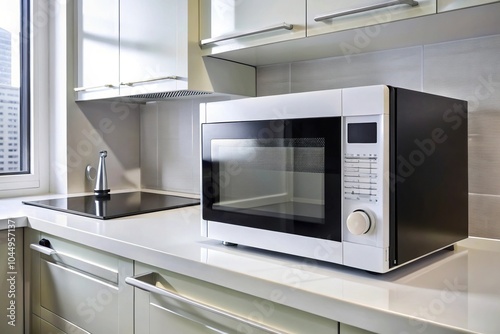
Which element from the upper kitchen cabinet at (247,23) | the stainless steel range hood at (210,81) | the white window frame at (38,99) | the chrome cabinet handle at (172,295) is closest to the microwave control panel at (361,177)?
the chrome cabinet handle at (172,295)

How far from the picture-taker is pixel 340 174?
825 mm

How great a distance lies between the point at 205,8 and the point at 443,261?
3.39ft

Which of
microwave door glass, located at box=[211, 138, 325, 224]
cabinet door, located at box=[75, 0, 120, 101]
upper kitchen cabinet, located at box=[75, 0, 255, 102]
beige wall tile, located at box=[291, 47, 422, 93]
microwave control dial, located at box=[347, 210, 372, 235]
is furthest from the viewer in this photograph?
cabinet door, located at box=[75, 0, 120, 101]

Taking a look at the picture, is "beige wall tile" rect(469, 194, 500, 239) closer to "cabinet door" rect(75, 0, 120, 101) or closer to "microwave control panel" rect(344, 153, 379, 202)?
"microwave control panel" rect(344, 153, 379, 202)

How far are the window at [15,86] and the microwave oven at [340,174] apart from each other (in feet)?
4.30

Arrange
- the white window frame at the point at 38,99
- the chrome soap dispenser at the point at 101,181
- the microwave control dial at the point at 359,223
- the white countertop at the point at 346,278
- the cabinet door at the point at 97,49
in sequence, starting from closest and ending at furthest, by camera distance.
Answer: the white countertop at the point at 346,278 → the microwave control dial at the point at 359,223 → the cabinet door at the point at 97,49 → the chrome soap dispenser at the point at 101,181 → the white window frame at the point at 38,99

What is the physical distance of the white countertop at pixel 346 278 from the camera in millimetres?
637

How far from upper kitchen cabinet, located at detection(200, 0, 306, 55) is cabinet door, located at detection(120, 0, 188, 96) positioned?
0.26 feet

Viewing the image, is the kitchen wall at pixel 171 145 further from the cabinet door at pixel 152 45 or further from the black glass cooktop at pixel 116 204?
the cabinet door at pixel 152 45

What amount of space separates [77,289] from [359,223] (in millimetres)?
934

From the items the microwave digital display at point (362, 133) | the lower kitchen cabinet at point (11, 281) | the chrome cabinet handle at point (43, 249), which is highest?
the microwave digital display at point (362, 133)

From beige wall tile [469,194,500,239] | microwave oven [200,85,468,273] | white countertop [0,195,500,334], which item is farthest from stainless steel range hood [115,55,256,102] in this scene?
beige wall tile [469,194,500,239]

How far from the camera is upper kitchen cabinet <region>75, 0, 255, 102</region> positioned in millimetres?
1399

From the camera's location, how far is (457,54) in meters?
1.16
